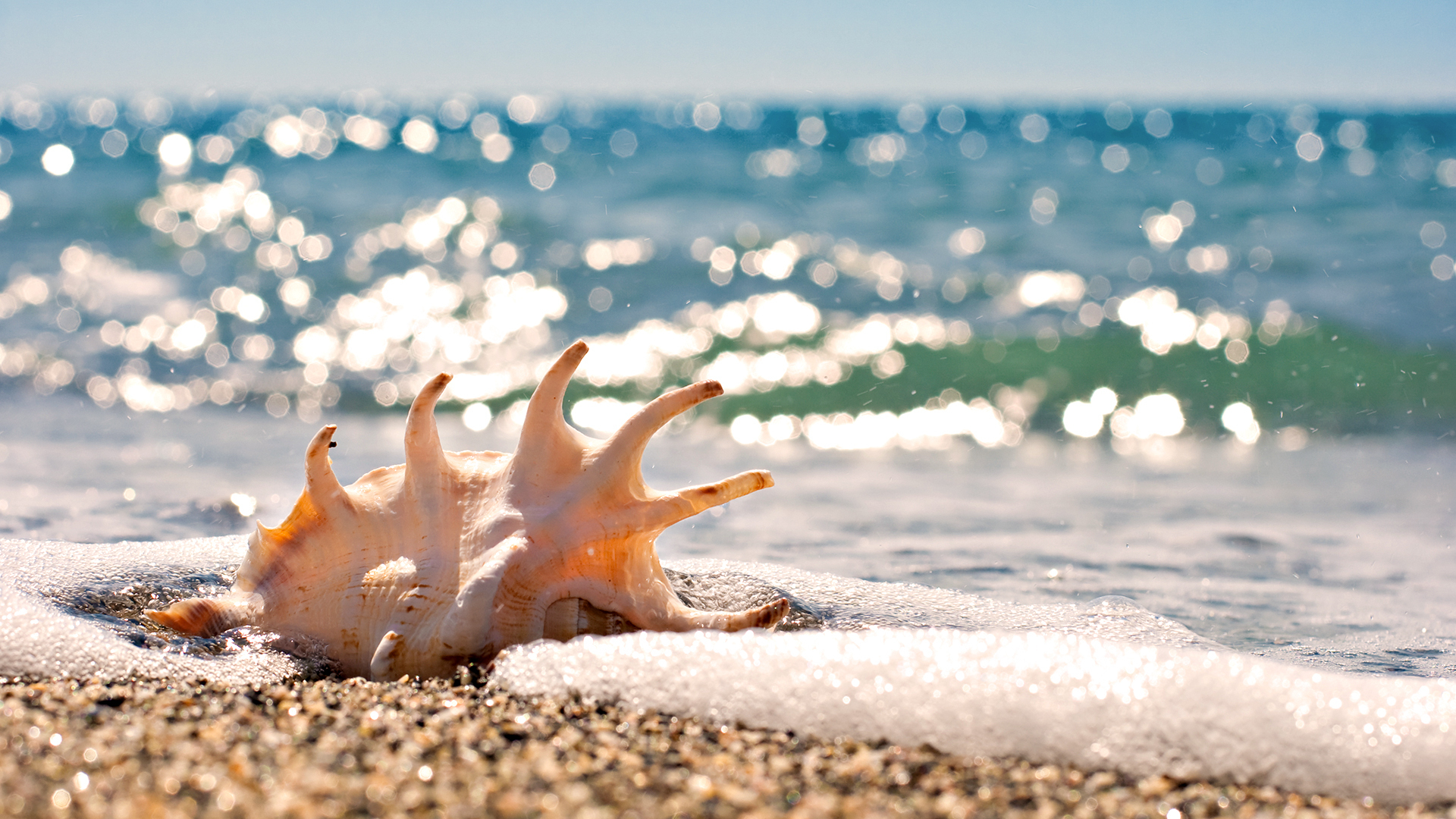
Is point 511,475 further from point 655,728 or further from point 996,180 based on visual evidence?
point 996,180

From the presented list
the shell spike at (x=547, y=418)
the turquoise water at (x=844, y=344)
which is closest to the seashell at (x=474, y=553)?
the shell spike at (x=547, y=418)

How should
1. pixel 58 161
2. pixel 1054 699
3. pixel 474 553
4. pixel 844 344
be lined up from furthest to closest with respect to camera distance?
pixel 58 161, pixel 844 344, pixel 474 553, pixel 1054 699

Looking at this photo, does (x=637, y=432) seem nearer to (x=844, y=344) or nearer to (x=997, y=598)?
(x=997, y=598)

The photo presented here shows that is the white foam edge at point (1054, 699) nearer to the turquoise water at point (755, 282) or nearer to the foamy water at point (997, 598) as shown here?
the foamy water at point (997, 598)

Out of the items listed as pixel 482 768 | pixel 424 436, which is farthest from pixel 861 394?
pixel 482 768

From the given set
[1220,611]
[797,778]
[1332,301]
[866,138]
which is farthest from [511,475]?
[866,138]

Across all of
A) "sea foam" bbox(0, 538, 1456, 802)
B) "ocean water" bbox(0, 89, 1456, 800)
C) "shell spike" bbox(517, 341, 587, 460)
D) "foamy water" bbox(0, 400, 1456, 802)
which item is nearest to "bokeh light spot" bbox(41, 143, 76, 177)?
"ocean water" bbox(0, 89, 1456, 800)
